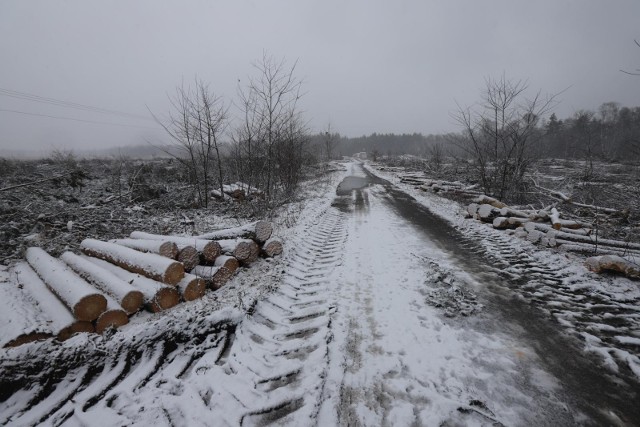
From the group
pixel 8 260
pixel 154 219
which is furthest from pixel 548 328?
pixel 154 219

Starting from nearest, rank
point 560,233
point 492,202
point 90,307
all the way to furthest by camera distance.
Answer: point 90,307
point 560,233
point 492,202

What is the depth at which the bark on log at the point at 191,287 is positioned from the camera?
13.6ft

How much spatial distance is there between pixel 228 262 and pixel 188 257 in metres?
0.66

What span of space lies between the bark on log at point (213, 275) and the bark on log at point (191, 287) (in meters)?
0.23

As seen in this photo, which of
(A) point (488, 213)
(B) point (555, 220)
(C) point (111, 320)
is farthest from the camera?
(A) point (488, 213)

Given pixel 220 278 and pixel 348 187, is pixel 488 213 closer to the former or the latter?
pixel 220 278

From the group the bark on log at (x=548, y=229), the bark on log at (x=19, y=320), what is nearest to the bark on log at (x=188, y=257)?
the bark on log at (x=19, y=320)

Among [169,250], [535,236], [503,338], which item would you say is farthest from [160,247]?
[535,236]

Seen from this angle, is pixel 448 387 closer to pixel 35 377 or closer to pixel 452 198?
pixel 35 377

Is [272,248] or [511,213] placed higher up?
[511,213]

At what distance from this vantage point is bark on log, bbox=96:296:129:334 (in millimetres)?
3350

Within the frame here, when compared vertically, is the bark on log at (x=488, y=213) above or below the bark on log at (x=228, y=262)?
above

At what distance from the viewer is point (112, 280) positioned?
3.90 m

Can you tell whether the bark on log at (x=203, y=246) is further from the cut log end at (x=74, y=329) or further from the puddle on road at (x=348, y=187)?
the puddle on road at (x=348, y=187)
